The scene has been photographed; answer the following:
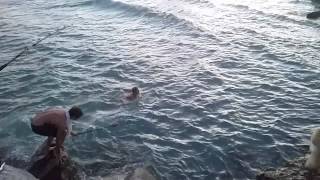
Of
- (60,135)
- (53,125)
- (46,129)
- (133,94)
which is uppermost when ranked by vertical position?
(53,125)

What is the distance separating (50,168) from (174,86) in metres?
7.27

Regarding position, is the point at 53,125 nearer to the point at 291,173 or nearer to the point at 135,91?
the point at 135,91

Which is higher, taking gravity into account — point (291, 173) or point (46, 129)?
point (46, 129)

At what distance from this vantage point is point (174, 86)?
643 inches

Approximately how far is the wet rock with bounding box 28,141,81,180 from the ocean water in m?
0.54

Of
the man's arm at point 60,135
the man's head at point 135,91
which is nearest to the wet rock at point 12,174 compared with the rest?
the man's arm at point 60,135

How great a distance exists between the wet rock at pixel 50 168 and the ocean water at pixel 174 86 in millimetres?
545

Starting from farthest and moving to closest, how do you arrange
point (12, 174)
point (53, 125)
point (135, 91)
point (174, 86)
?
point (174, 86) < point (135, 91) < point (53, 125) < point (12, 174)

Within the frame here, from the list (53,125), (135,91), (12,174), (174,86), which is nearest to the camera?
(12,174)

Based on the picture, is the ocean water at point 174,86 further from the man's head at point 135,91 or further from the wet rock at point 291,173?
the wet rock at point 291,173

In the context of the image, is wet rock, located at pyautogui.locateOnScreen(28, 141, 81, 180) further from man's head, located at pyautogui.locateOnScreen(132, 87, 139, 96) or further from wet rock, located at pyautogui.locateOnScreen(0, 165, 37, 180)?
man's head, located at pyautogui.locateOnScreen(132, 87, 139, 96)

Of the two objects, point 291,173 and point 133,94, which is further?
point 133,94

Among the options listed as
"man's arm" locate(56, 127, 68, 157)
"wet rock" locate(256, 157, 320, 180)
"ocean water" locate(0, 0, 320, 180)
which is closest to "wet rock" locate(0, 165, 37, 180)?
"man's arm" locate(56, 127, 68, 157)

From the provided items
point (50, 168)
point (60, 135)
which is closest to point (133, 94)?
point (60, 135)
